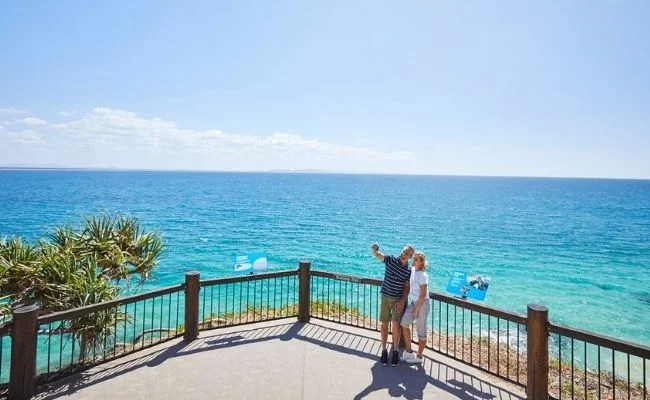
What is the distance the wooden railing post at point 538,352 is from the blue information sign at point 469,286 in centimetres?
102

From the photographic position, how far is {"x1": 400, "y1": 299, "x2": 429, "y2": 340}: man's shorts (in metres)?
6.27

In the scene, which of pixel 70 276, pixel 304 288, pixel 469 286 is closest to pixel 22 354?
pixel 70 276

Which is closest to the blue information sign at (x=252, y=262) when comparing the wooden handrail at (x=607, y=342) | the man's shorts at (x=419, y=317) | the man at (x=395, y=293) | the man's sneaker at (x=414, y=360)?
the man at (x=395, y=293)

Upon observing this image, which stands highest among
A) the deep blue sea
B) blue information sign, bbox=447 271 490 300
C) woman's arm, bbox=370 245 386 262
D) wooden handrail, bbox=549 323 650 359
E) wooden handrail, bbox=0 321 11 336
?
woman's arm, bbox=370 245 386 262

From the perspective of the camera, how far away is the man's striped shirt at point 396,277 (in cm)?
635

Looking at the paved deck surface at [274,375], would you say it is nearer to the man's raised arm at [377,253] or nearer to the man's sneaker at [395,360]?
the man's sneaker at [395,360]

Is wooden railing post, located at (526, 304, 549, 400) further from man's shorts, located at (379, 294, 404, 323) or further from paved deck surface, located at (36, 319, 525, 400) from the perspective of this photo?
man's shorts, located at (379, 294, 404, 323)

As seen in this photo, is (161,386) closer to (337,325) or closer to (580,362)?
(337,325)

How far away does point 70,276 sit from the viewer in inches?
266

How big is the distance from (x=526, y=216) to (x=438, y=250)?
32.5 meters

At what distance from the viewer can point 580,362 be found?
38.5 ft

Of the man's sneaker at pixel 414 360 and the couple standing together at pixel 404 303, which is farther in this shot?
the man's sneaker at pixel 414 360

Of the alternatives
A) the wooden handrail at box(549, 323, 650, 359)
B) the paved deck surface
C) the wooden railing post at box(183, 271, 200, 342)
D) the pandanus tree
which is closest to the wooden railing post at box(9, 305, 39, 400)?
the paved deck surface

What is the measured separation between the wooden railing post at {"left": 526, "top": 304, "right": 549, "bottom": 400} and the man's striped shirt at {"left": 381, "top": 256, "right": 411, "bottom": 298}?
1.93 meters
